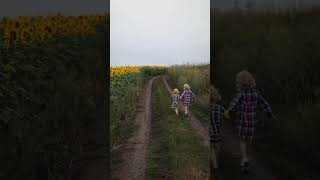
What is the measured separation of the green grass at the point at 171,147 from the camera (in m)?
5.50

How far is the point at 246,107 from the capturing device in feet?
17.3

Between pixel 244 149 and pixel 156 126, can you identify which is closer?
pixel 244 149

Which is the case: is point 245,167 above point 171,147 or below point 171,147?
below

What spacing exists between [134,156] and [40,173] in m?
1.17

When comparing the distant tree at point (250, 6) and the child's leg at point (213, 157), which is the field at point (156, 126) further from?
the distant tree at point (250, 6)

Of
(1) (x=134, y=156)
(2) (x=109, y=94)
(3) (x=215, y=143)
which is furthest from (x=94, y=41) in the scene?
(3) (x=215, y=143)

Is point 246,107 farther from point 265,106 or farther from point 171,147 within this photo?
point 171,147

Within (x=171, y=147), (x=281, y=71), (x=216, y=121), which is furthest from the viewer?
(x=171, y=147)

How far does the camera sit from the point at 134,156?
565 cm

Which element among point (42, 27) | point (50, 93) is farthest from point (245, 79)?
point (42, 27)

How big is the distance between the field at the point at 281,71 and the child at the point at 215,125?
0.30 feet

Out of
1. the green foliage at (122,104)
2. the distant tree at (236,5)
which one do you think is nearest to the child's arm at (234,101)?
the distant tree at (236,5)

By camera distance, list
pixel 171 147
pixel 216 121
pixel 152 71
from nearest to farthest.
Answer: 1. pixel 216 121
2. pixel 171 147
3. pixel 152 71

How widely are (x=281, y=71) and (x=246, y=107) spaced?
57 centimetres
